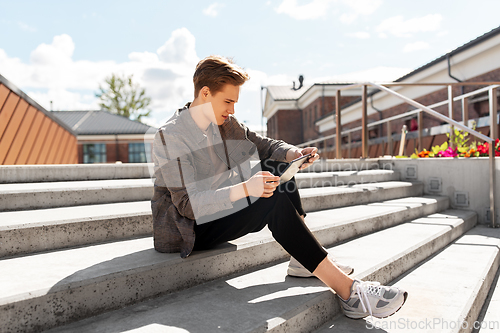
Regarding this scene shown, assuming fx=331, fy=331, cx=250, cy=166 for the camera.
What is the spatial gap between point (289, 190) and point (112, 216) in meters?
1.14

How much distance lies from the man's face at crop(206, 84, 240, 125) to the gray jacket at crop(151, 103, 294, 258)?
14 centimetres

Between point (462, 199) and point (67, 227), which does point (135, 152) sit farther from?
point (67, 227)

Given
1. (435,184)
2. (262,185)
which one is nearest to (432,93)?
(435,184)

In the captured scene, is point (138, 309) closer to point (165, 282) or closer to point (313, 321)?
point (165, 282)

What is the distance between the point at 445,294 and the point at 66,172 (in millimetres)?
3263

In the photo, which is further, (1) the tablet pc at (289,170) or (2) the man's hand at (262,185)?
(1) the tablet pc at (289,170)

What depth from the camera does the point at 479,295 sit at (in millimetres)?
2078

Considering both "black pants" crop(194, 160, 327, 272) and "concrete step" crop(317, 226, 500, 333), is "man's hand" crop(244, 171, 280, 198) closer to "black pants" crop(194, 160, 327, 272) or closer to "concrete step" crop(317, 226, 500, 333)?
"black pants" crop(194, 160, 327, 272)

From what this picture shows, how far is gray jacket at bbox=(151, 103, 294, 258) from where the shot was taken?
1600 mm

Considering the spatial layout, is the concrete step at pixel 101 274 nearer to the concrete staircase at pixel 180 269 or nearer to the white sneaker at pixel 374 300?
the concrete staircase at pixel 180 269

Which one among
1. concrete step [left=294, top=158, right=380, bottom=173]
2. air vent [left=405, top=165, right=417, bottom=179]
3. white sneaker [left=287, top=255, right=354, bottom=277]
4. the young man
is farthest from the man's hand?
air vent [left=405, top=165, right=417, bottom=179]

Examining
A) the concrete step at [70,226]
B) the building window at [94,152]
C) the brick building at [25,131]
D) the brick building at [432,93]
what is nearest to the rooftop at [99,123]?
the building window at [94,152]

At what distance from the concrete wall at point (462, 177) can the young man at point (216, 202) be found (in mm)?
3208

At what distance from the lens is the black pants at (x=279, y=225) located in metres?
1.62
